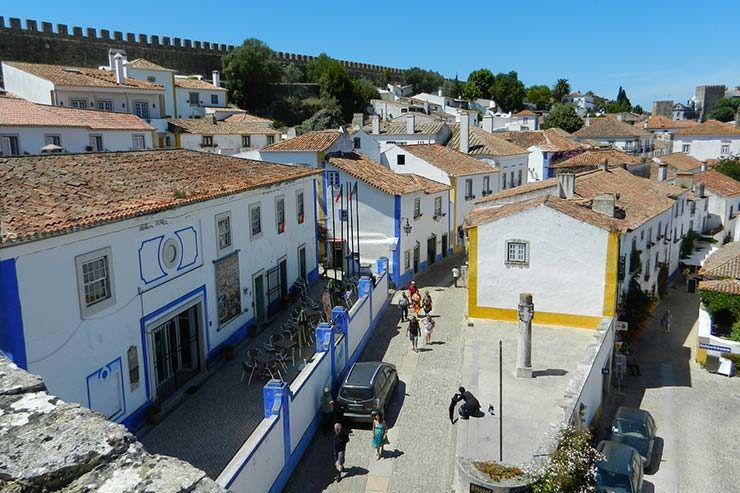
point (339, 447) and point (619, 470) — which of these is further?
point (619, 470)

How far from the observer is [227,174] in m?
21.2

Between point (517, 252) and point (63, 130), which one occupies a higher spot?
point (63, 130)

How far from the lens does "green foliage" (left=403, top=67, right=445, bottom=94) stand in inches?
4144

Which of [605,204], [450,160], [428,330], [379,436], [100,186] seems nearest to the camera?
[379,436]

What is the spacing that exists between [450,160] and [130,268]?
26.0 meters

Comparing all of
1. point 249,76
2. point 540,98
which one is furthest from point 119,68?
point 540,98

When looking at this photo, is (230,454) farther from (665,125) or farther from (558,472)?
(665,125)

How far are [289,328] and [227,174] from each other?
578cm

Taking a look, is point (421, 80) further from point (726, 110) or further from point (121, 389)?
point (121, 389)

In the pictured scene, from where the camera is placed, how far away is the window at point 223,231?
61.4 ft

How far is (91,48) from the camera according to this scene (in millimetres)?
58719

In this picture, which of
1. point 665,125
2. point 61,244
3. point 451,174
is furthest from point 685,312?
point 665,125

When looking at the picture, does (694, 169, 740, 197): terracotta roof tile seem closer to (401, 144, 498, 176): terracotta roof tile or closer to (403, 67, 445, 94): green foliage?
Answer: (401, 144, 498, 176): terracotta roof tile

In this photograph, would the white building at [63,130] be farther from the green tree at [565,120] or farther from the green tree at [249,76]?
the green tree at [565,120]
